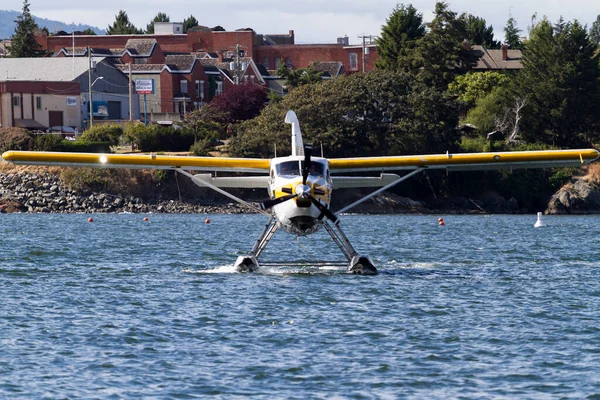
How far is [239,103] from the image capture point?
75.2 meters

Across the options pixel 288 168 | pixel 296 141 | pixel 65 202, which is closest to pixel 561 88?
pixel 65 202

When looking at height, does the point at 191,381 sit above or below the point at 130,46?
below

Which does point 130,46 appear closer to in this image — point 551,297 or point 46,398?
point 551,297

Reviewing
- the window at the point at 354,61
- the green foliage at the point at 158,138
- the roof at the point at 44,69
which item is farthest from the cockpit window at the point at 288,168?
the window at the point at 354,61

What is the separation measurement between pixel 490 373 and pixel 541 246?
69.1 ft

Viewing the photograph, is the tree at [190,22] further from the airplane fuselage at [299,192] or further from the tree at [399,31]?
the airplane fuselage at [299,192]

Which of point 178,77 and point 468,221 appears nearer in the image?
point 468,221

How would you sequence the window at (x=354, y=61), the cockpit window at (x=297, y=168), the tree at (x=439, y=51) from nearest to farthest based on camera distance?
the cockpit window at (x=297, y=168)
the tree at (x=439, y=51)
the window at (x=354, y=61)

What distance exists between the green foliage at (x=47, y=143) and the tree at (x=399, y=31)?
97.3 feet

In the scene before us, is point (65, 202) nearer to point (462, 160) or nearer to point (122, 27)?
point (462, 160)

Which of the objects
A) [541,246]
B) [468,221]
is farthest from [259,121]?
[541,246]

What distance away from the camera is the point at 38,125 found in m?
78.2

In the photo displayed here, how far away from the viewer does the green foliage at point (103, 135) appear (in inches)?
2589

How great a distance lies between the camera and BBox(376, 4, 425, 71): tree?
3280 inches
